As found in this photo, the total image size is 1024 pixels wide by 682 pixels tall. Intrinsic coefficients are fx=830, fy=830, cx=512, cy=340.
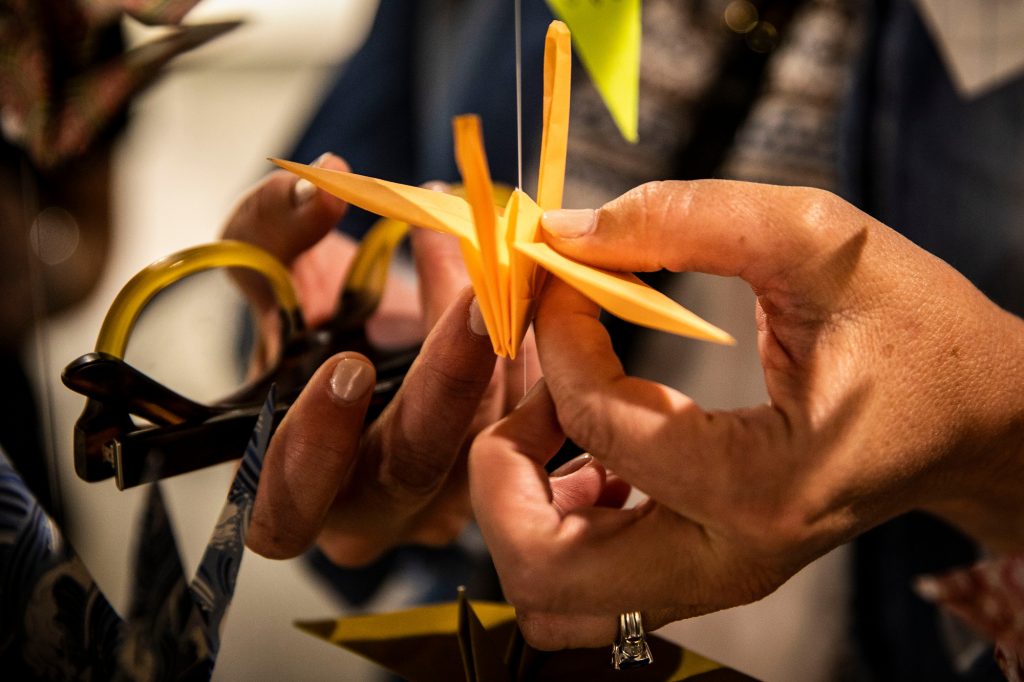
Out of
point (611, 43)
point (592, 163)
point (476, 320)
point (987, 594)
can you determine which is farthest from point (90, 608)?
point (987, 594)

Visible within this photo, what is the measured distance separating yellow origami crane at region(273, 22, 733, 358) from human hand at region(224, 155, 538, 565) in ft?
0.13

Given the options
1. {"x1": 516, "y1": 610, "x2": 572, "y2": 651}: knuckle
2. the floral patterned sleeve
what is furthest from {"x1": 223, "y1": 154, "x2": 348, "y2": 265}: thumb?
the floral patterned sleeve

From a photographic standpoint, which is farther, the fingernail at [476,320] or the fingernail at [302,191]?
the fingernail at [302,191]

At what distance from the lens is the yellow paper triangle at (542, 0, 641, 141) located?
35 cm

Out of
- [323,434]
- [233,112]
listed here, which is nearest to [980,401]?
[323,434]

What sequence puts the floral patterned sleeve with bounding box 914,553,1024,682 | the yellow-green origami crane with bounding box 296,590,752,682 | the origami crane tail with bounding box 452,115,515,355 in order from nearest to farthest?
the origami crane tail with bounding box 452,115,515,355 < the yellow-green origami crane with bounding box 296,590,752,682 < the floral patterned sleeve with bounding box 914,553,1024,682

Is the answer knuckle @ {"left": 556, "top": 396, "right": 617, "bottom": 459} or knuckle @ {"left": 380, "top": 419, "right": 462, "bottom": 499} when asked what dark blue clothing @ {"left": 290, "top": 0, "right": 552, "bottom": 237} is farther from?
knuckle @ {"left": 556, "top": 396, "right": 617, "bottom": 459}

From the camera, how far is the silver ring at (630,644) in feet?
0.89

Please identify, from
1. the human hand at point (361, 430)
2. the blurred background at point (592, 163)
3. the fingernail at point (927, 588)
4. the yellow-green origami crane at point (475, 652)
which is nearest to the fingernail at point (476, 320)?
the human hand at point (361, 430)

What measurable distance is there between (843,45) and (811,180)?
104 millimetres

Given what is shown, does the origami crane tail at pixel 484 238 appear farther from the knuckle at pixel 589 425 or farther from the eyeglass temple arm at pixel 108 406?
the eyeglass temple arm at pixel 108 406

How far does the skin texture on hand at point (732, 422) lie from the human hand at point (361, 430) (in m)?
0.06

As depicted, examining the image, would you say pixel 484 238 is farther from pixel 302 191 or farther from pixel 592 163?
pixel 592 163

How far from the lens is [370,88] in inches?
27.6
